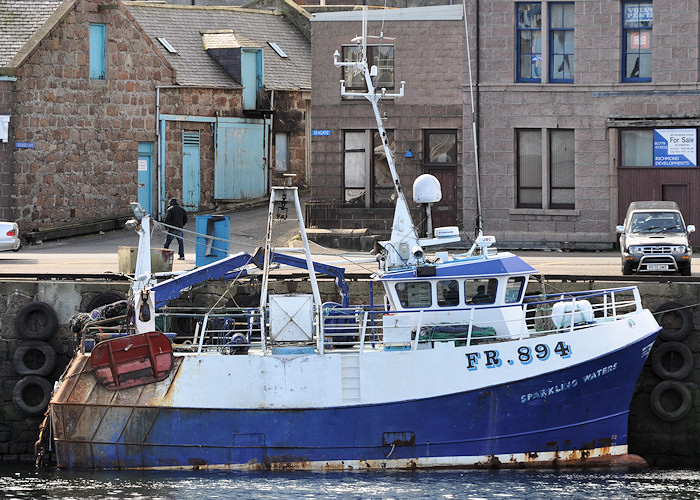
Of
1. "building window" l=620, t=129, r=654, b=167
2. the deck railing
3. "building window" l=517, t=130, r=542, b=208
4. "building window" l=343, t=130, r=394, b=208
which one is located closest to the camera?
the deck railing

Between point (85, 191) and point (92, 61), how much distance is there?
3.60 meters

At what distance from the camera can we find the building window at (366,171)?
37562mm

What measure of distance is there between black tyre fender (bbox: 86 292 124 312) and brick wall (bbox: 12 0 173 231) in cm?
1480

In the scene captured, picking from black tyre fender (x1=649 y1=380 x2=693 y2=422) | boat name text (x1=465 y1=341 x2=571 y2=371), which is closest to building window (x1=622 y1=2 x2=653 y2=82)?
black tyre fender (x1=649 y1=380 x2=693 y2=422)

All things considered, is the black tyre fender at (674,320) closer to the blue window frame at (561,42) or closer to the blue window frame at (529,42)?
the blue window frame at (561,42)

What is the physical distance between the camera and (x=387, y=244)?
67.5 feet

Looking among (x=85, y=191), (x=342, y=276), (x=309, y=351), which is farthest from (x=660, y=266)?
(x=85, y=191)

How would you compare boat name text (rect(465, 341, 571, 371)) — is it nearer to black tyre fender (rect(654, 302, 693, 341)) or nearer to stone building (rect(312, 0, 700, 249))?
black tyre fender (rect(654, 302, 693, 341))

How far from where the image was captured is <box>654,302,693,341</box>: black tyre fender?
70.8ft

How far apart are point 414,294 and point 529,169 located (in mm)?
14153

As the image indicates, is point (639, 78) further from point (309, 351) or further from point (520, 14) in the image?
point (309, 351)

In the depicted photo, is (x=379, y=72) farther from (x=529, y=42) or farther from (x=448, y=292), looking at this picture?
(x=448, y=292)

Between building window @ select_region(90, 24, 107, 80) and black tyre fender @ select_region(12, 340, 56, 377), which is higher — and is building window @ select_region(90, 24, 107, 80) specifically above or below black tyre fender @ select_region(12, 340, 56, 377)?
above

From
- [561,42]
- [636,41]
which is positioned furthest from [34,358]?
[636,41]
